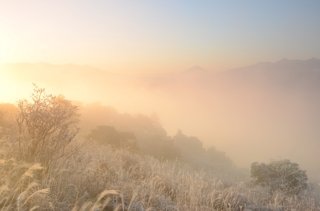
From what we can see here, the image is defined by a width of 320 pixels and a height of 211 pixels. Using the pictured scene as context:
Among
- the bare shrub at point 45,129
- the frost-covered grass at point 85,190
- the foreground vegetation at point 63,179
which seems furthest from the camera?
the bare shrub at point 45,129

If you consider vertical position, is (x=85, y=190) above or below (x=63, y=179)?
below

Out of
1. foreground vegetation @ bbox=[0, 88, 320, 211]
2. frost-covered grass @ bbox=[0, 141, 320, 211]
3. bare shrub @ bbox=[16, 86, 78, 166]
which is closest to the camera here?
frost-covered grass @ bbox=[0, 141, 320, 211]

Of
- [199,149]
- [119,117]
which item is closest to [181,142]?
[199,149]

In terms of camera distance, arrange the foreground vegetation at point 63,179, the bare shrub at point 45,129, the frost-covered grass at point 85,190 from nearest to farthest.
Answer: the frost-covered grass at point 85,190 < the foreground vegetation at point 63,179 < the bare shrub at point 45,129

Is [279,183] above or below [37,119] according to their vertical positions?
below

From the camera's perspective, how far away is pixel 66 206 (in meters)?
7.34

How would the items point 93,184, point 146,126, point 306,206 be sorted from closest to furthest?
point 93,184, point 306,206, point 146,126

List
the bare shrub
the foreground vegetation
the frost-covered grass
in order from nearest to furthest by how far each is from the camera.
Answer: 1. the frost-covered grass
2. the foreground vegetation
3. the bare shrub

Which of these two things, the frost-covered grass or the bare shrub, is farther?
the bare shrub

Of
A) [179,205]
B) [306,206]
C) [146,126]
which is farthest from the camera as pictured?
[146,126]

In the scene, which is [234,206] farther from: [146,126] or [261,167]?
[146,126]

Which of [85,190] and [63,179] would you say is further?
[85,190]

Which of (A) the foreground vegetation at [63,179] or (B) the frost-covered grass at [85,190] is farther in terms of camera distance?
(A) the foreground vegetation at [63,179]

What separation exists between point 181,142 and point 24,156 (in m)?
50.8
